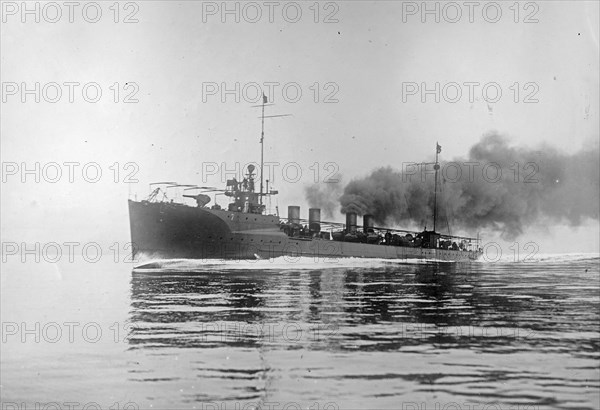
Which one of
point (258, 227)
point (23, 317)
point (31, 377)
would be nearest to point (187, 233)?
point (258, 227)

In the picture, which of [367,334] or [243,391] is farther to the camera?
[367,334]

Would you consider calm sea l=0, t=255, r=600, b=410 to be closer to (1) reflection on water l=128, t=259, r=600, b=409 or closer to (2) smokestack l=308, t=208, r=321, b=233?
(1) reflection on water l=128, t=259, r=600, b=409

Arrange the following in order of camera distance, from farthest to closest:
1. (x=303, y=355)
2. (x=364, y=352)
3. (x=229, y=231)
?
(x=229, y=231) → (x=364, y=352) → (x=303, y=355)

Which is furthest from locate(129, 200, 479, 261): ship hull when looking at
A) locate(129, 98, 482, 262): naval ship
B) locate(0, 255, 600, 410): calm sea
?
locate(0, 255, 600, 410): calm sea

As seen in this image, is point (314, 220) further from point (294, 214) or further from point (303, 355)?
point (303, 355)

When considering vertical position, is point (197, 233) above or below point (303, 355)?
below

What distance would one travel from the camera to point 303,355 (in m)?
10.2

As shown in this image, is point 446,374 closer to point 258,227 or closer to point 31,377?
point 31,377

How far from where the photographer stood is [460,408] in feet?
24.3

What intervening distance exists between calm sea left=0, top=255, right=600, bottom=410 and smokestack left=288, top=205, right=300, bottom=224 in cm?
3873

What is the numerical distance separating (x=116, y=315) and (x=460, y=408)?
10.9 metres

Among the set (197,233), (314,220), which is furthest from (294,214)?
(197,233)

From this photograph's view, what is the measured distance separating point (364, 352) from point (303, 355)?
1.00 m

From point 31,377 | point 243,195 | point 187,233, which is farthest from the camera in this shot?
point 243,195
